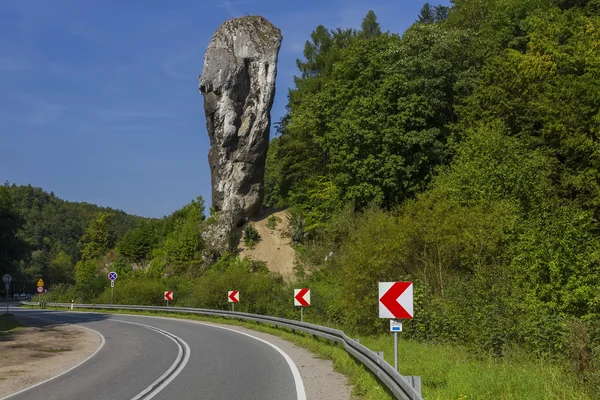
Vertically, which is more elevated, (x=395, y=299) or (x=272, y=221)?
(x=272, y=221)

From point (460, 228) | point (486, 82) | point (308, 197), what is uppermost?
point (486, 82)

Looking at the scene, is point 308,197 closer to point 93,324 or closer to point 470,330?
point 93,324

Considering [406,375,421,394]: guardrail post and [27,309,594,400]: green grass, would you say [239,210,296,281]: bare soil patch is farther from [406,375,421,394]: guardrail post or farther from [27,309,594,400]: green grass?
[406,375,421,394]: guardrail post

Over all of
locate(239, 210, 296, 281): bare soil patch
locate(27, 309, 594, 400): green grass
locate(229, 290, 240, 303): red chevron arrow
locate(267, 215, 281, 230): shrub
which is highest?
locate(267, 215, 281, 230): shrub

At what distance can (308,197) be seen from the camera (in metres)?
57.1

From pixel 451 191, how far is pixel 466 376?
804 inches

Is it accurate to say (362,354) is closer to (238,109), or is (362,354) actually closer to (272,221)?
(272,221)

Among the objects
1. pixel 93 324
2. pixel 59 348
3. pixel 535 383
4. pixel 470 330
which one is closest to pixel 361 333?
pixel 470 330

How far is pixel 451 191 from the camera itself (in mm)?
30188

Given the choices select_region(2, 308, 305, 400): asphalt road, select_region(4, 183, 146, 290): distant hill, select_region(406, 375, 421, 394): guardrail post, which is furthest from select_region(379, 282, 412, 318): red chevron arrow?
select_region(4, 183, 146, 290): distant hill

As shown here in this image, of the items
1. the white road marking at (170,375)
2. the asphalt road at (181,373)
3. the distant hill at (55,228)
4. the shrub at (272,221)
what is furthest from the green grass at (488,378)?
the distant hill at (55,228)

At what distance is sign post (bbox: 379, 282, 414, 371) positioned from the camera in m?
11.2

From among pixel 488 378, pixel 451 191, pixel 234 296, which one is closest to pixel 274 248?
pixel 234 296

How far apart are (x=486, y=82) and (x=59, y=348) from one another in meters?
30.1
